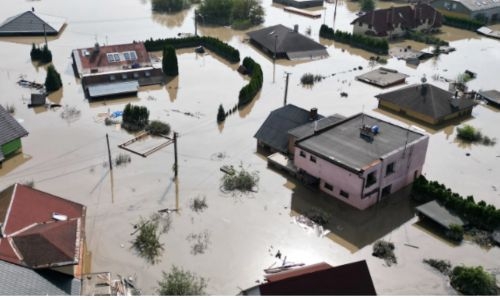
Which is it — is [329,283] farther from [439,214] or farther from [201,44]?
[201,44]

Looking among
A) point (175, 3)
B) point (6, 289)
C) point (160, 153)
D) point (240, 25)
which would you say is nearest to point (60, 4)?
point (175, 3)

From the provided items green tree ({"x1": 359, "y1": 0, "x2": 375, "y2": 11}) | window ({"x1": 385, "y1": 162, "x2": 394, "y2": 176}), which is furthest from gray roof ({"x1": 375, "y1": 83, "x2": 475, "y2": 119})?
green tree ({"x1": 359, "y1": 0, "x2": 375, "y2": 11})

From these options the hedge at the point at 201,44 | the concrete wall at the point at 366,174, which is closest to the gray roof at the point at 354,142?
the concrete wall at the point at 366,174

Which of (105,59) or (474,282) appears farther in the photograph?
(105,59)

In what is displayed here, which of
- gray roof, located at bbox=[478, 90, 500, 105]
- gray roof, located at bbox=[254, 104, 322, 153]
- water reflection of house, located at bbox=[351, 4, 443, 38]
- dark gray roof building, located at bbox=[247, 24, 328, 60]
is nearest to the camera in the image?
gray roof, located at bbox=[254, 104, 322, 153]

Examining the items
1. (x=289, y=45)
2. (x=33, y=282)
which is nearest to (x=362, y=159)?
(x=33, y=282)

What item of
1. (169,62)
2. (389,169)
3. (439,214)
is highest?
(389,169)

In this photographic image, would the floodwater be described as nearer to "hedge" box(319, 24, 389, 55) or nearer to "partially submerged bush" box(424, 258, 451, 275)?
"partially submerged bush" box(424, 258, 451, 275)
